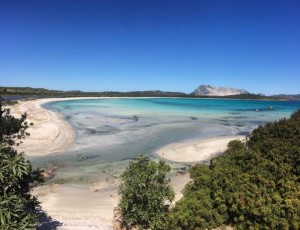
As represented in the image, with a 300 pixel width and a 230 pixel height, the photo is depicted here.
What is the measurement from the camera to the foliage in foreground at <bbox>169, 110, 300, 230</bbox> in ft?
37.3

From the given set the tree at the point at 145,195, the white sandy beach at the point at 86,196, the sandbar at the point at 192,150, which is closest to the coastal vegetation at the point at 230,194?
the tree at the point at 145,195

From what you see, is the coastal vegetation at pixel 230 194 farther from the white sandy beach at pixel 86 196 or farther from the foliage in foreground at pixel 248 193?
the white sandy beach at pixel 86 196

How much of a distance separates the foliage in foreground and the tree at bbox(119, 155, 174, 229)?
68 cm

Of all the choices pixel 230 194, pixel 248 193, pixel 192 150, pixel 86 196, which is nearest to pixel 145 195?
pixel 230 194

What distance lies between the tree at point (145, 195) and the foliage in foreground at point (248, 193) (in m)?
0.68

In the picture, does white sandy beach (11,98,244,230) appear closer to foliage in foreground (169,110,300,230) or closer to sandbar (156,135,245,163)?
sandbar (156,135,245,163)

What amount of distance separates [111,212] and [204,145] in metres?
18.8

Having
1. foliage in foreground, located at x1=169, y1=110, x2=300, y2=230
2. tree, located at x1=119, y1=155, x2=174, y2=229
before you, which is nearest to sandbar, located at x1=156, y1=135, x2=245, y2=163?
foliage in foreground, located at x1=169, y1=110, x2=300, y2=230

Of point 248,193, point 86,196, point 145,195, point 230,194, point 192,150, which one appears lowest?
point 86,196

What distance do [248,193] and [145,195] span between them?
398 cm

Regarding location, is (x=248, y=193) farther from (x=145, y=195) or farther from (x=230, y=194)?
(x=145, y=195)

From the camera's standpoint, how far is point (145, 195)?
13.1 m

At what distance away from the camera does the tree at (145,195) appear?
13.0 meters

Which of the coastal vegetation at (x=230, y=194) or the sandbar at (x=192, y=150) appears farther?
the sandbar at (x=192, y=150)
